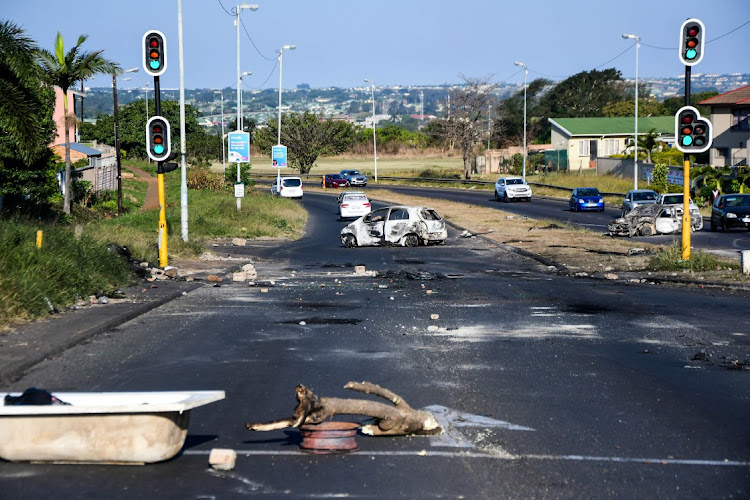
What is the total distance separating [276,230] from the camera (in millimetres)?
42219

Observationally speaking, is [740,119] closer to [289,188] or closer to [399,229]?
[289,188]

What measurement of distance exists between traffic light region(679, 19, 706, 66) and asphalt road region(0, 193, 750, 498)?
5466mm

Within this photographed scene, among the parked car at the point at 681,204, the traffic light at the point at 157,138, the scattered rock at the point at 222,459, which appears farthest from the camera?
the parked car at the point at 681,204

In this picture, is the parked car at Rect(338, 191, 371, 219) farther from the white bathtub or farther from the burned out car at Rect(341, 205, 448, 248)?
the white bathtub

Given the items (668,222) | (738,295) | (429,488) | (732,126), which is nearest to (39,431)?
(429,488)

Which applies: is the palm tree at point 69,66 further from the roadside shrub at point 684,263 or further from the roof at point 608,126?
the roof at point 608,126

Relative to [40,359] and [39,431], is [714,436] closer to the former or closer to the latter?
[39,431]

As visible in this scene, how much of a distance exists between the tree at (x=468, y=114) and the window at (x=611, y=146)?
14340mm

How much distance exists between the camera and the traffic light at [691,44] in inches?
843

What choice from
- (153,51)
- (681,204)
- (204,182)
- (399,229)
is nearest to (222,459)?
(153,51)

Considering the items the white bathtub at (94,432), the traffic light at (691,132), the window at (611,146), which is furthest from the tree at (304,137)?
the white bathtub at (94,432)

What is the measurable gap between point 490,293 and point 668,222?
20641 mm

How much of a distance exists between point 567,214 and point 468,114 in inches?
2104

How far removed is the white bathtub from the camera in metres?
6.89
